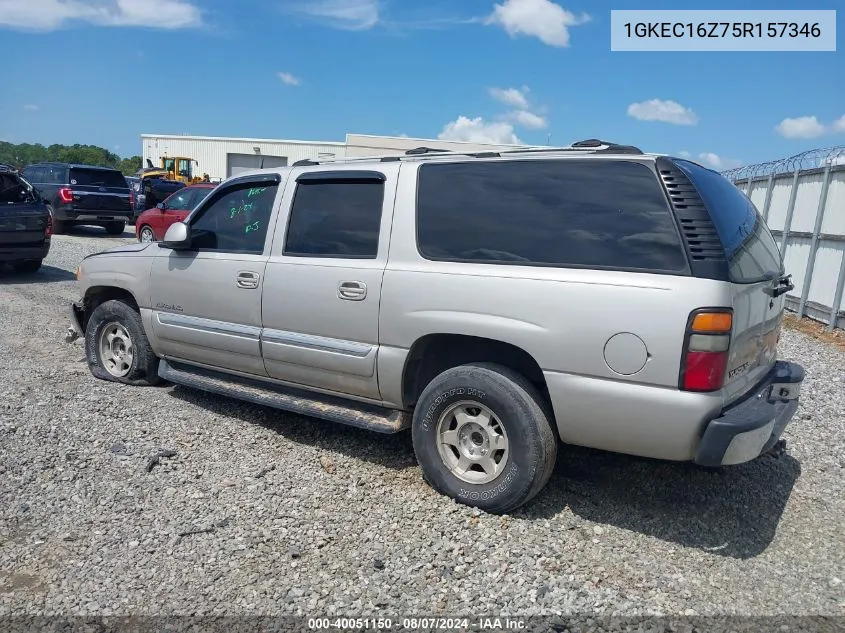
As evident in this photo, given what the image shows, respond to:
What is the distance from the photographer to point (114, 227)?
1922 centimetres

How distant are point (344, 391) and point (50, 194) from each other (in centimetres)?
1702

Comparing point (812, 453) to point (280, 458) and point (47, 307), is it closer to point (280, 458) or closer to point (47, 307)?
point (280, 458)

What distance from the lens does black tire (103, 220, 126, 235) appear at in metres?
19.0

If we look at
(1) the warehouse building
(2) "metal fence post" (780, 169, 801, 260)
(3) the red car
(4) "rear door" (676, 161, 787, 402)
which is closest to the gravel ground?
(4) "rear door" (676, 161, 787, 402)

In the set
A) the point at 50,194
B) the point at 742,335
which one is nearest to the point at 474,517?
the point at 742,335

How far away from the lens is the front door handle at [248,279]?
15.2ft

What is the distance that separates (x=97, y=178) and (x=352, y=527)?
707 inches

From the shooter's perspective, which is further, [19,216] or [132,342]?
[19,216]

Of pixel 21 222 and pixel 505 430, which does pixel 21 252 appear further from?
pixel 505 430

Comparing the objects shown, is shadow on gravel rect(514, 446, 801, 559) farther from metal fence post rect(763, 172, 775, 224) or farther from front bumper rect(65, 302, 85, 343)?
metal fence post rect(763, 172, 775, 224)

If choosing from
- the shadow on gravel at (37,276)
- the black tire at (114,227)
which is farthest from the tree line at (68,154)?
the shadow on gravel at (37,276)

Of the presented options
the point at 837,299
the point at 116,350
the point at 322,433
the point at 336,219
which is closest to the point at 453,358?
the point at 336,219

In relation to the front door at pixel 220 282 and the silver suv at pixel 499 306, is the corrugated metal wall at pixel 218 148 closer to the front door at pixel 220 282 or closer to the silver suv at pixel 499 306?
the front door at pixel 220 282

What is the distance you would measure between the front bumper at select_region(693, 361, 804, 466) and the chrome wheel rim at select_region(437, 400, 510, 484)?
1.02 metres
